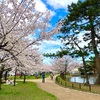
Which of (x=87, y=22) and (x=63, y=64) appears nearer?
(x=87, y=22)

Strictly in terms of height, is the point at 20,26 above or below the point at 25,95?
above

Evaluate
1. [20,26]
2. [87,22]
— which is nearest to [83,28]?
[87,22]

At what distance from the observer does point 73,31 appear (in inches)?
923

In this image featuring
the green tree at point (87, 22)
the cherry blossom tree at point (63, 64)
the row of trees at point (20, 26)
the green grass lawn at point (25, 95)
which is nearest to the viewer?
the row of trees at point (20, 26)

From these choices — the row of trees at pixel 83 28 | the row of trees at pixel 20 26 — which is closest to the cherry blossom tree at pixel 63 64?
the row of trees at pixel 83 28

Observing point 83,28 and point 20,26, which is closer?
point 20,26

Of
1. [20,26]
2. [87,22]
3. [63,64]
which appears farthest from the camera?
[63,64]

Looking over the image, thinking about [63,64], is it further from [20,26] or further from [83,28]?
[20,26]

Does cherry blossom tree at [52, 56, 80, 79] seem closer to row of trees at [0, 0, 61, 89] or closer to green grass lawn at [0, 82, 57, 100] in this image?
green grass lawn at [0, 82, 57, 100]

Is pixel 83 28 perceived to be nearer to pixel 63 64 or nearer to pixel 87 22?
pixel 87 22

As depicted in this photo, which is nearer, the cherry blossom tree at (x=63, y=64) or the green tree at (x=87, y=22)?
the green tree at (x=87, y=22)

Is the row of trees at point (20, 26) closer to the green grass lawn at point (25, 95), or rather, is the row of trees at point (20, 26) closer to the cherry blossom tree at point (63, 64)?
the green grass lawn at point (25, 95)

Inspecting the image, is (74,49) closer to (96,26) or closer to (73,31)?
(73,31)

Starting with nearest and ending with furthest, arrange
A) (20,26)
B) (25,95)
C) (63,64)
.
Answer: (20,26) → (25,95) → (63,64)
